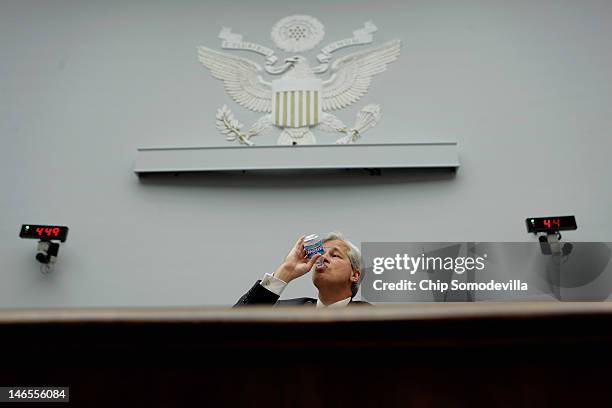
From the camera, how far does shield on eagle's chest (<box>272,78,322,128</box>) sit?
405cm

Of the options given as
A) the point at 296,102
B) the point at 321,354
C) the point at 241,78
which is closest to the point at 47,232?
the point at 241,78

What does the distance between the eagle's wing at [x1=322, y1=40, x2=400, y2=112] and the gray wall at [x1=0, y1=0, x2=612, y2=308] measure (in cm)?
8

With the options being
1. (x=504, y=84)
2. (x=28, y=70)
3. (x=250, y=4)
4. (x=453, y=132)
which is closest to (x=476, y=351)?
(x=453, y=132)

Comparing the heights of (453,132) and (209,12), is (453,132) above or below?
below

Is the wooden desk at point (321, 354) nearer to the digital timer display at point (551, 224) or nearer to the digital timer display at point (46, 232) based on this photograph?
the digital timer display at point (551, 224)

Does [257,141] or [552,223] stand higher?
[257,141]

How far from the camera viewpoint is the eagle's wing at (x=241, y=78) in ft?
13.6

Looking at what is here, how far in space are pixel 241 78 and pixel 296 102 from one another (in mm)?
500

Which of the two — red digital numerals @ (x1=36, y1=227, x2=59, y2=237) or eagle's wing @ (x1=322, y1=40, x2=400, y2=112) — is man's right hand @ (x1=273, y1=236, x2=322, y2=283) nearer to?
eagle's wing @ (x1=322, y1=40, x2=400, y2=112)

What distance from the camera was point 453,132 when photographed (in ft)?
13.0

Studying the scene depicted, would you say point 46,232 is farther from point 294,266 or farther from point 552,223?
point 552,223

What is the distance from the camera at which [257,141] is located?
4055 mm

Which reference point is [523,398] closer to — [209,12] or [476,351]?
[476,351]

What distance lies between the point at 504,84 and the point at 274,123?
5.87 feet
